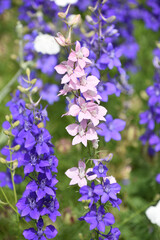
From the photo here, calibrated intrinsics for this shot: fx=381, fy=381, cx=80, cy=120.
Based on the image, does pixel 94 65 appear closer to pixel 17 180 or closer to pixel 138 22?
pixel 17 180

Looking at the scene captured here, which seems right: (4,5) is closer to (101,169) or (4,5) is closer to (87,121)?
(87,121)

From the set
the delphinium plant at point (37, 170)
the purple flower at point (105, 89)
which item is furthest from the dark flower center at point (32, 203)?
the purple flower at point (105, 89)

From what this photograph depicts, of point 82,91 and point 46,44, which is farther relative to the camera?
point 46,44

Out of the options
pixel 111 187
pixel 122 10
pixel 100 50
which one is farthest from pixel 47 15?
pixel 111 187

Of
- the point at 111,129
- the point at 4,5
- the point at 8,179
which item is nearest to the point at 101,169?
the point at 111,129

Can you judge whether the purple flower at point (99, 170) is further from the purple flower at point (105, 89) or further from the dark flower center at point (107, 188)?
the purple flower at point (105, 89)

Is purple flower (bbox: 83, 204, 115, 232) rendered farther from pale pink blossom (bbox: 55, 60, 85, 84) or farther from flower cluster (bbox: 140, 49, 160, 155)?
flower cluster (bbox: 140, 49, 160, 155)
